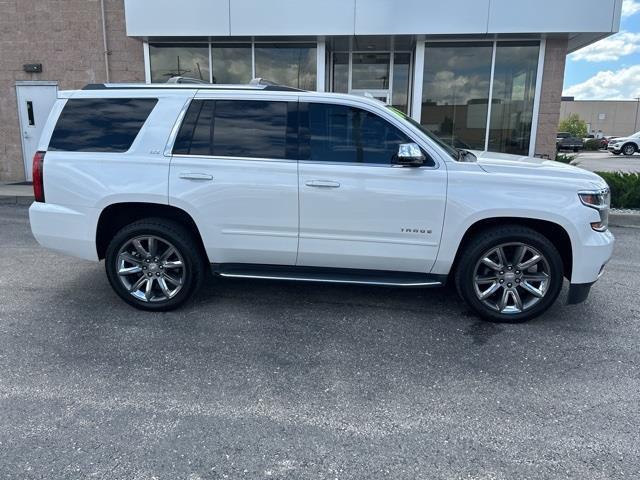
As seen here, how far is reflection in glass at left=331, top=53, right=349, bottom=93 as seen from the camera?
483 inches

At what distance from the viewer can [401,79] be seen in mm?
12375

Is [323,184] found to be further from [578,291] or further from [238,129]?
[578,291]

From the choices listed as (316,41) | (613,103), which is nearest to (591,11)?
(316,41)

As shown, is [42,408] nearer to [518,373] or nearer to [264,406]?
[264,406]

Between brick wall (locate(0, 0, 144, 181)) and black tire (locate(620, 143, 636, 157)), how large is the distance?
105 ft

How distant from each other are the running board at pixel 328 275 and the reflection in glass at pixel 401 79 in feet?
29.1

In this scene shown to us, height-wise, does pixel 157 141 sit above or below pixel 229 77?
below

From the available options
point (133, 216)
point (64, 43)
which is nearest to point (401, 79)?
→ point (64, 43)

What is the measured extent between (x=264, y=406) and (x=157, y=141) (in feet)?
8.27

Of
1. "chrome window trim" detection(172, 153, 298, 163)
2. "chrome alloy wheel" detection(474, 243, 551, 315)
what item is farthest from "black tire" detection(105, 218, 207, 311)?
"chrome alloy wheel" detection(474, 243, 551, 315)

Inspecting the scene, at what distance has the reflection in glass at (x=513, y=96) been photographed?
10930 mm

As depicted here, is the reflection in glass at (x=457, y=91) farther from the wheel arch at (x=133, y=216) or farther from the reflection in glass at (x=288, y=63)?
the wheel arch at (x=133, y=216)

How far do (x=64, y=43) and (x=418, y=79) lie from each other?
8.54 metres

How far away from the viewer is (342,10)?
10211 millimetres
